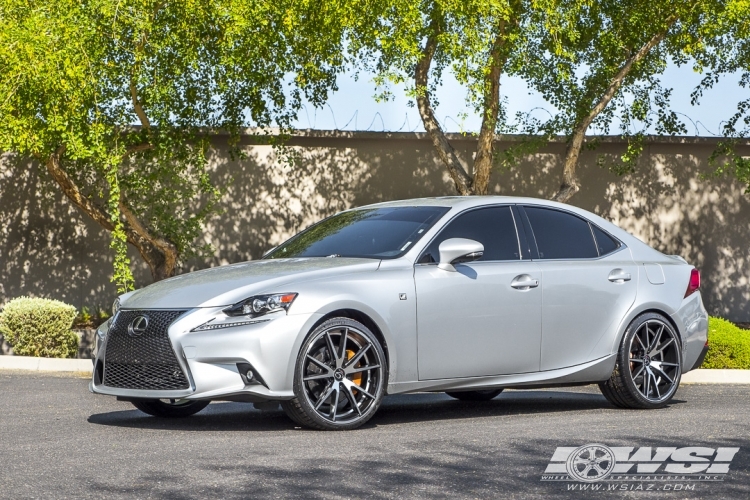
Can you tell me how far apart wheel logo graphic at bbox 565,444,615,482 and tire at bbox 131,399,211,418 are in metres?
3.06

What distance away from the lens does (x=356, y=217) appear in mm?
8992

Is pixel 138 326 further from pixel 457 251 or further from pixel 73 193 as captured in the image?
pixel 73 193

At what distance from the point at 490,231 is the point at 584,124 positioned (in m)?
9.92

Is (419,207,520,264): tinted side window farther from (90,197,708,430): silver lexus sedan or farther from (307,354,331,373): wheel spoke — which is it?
(307,354,331,373): wheel spoke

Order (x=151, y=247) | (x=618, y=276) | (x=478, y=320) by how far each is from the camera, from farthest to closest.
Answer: (x=151, y=247) → (x=618, y=276) → (x=478, y=320)

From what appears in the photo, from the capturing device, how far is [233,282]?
24.8ft

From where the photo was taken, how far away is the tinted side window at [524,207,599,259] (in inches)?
349

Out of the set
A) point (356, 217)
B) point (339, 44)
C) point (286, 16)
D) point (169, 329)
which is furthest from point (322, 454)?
point (339, 44)

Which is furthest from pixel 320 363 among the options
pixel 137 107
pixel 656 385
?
pixel 137 107

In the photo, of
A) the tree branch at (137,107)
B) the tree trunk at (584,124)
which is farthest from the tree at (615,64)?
the tree branch at (137,107)

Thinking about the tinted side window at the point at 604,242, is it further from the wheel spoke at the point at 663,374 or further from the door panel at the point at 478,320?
the wheel spoke at the point at 663,374

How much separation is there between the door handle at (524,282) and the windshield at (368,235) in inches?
29.0

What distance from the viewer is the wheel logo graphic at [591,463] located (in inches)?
236

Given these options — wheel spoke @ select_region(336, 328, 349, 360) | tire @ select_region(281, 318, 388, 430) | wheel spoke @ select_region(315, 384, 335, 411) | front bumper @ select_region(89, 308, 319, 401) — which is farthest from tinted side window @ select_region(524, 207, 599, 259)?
front bumper @ select_region(89, 308, 319, 401)
